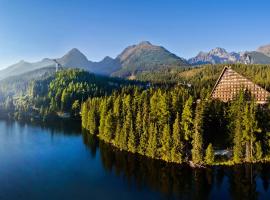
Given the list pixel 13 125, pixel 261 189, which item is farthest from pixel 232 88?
pixel 13 125

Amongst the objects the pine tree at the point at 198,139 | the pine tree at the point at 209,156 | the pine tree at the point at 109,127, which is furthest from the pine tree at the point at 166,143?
the pine tree at the point at 109,127

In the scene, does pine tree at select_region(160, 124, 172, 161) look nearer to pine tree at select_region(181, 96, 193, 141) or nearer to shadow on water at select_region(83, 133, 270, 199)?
shadow on water at select_region(83, 133, 270, 199)

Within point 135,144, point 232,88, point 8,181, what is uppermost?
point 232,88

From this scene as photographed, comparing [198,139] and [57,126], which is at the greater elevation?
[198,139]

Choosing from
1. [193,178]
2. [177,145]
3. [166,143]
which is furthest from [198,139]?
[193,178]

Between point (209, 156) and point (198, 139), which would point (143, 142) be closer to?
point (198, 139)

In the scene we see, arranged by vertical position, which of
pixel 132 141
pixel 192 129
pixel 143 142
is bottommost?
pixel 132 141

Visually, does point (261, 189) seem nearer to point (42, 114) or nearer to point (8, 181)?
point (8, 181)
